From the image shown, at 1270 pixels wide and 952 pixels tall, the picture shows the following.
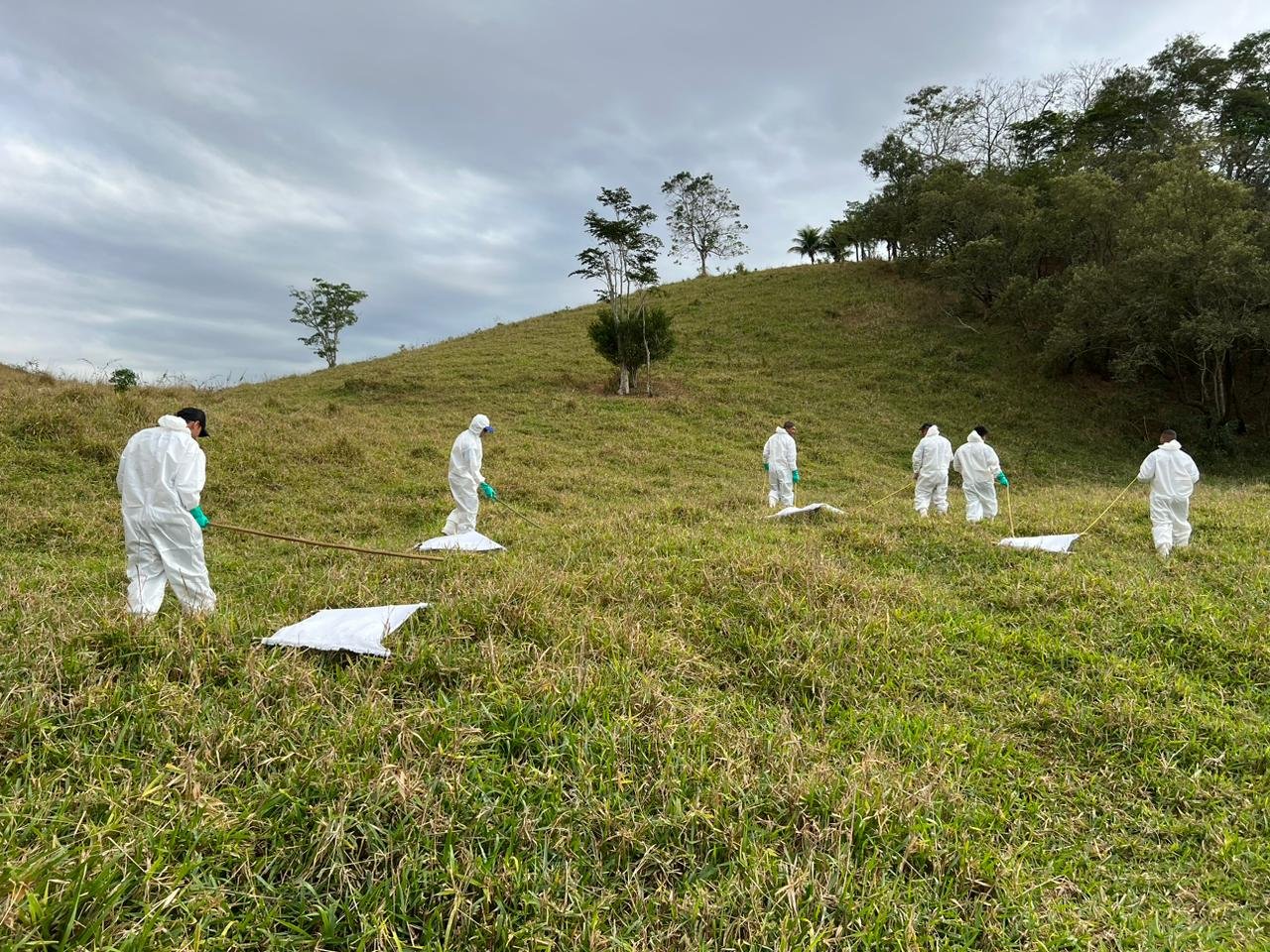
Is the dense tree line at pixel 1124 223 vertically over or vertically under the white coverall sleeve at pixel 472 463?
over

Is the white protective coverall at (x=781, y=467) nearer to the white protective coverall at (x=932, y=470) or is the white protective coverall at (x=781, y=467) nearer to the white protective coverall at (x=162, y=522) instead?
the white protective coverall at (x=932, y=470)

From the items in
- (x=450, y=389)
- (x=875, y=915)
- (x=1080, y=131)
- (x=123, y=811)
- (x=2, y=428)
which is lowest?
(x=875, y=915)

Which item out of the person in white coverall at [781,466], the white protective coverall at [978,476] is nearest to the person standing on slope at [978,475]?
the white protective coverall at [978,476]

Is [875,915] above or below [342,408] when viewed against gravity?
below

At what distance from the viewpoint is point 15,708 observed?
267cm

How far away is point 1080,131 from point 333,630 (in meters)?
36.5

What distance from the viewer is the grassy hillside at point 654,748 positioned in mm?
2158

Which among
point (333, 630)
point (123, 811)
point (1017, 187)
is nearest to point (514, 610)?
point (333, 630)

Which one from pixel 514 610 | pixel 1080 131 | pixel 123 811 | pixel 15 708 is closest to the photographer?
pixel 123 811

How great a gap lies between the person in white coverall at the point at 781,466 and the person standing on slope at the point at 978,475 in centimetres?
282

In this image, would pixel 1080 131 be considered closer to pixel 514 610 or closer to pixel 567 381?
pixel 567 381

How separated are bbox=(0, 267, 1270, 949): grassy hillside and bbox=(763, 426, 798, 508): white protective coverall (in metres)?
3.96

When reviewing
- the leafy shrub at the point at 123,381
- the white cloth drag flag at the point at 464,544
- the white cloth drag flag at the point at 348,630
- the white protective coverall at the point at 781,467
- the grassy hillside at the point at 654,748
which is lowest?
the grassy hillside at the point at 654,748

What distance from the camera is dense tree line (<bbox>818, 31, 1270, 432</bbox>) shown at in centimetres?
1650
